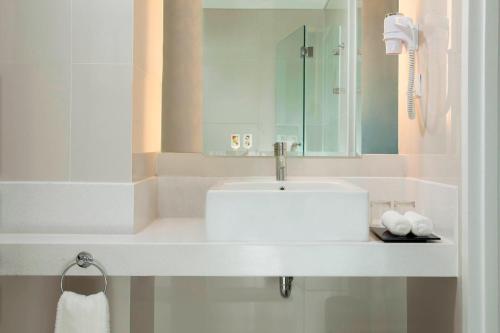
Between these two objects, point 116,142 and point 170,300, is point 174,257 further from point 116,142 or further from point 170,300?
point 170,300

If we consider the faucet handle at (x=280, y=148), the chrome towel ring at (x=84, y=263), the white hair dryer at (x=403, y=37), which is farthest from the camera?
the faucet handle at (x=280, y=148)

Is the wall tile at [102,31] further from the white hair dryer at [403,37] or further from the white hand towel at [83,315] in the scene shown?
the white hair dryer at [403,37]

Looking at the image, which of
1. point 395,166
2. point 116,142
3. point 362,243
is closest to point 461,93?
point 362,243

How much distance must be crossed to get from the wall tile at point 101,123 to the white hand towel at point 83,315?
39 centimetres

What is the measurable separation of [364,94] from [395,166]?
0.33 m

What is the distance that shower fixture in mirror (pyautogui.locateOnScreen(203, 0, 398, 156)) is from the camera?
1987 millimetres

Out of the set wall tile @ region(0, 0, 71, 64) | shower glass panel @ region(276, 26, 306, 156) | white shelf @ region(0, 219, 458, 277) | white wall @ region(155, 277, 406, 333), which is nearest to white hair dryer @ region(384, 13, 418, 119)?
shower glass panel @ region(276, 26, 306, 156)

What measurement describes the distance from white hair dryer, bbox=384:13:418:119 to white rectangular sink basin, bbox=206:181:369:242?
55cm

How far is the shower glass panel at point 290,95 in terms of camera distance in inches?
78.1

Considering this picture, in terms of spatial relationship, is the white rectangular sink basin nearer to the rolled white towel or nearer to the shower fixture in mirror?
the rolled white towel

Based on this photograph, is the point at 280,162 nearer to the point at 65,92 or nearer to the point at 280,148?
the point at 280,148

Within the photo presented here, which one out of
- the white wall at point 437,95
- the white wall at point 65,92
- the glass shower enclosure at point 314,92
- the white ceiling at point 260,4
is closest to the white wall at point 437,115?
the white wall at point 437,95

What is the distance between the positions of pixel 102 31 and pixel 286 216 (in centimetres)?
85

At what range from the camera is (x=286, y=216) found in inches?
55.4
